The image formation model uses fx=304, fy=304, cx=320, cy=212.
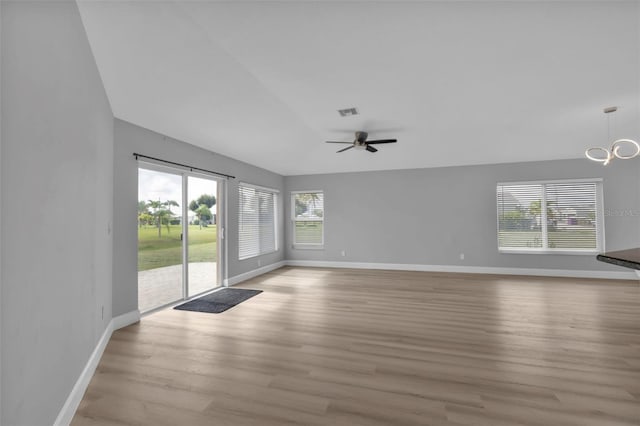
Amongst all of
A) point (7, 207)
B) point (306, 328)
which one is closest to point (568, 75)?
point (306, 328)

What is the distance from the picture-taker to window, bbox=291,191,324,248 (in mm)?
7918

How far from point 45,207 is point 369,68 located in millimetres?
3010

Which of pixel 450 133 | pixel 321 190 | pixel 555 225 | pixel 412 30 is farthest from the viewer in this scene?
pixel 321 190

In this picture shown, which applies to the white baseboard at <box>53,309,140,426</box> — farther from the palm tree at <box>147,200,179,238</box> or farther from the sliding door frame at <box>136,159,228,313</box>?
the palm tree at <box>147,200,179,238</box>

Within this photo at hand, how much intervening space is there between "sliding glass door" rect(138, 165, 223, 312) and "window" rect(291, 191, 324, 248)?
3.02 meters

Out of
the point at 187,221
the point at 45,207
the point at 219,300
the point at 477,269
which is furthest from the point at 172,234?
the point at 477,269

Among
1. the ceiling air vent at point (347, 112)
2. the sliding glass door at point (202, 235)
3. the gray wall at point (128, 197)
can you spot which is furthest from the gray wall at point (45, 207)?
the ceiling air vent at point (347, 112)

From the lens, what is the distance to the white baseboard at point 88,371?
1.82 m

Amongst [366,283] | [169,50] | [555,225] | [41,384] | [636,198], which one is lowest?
[366,283]

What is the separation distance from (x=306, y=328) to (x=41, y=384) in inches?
91.3

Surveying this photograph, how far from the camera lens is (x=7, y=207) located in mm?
1255

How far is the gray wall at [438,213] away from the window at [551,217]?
150 mm

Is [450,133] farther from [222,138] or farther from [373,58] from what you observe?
[222,138]

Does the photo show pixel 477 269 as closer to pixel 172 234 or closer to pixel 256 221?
pixel 256 221
